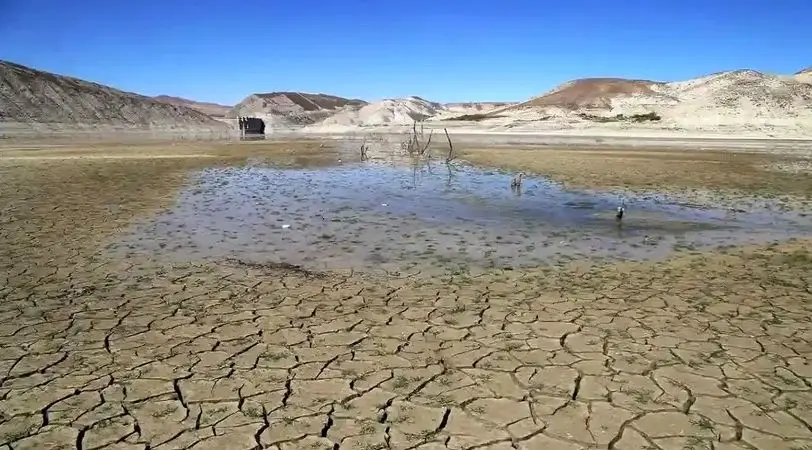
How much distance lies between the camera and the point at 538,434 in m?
3.00

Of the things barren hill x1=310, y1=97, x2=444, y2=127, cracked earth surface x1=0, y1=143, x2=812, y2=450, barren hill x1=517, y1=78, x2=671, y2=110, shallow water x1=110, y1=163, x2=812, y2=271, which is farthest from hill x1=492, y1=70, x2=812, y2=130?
cracked earth surface x1=0, y1=143, x2=812, y2=450

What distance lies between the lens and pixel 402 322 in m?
4.72

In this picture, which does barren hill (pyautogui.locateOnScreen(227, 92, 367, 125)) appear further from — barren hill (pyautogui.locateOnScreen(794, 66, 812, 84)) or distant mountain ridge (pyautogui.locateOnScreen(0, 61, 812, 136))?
barren hill (pyautogui.locateOnScreen(794, 66, 812, 84))

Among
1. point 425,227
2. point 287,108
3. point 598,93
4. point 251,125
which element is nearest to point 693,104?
point 598,93

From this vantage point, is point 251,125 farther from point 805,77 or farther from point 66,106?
point 805,77

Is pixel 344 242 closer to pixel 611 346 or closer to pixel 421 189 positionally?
pixel 611 346

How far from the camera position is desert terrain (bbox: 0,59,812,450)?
10.2ft

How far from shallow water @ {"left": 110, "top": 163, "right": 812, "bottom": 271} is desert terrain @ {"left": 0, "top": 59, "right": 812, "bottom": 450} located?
0.07 metres

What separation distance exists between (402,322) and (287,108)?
128694 millimetres

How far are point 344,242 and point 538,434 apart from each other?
5.15m

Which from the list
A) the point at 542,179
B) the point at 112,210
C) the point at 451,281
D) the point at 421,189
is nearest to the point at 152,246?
the point at 112,210

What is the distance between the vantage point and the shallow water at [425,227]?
712cm

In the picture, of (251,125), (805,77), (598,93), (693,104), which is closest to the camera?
(693,104)

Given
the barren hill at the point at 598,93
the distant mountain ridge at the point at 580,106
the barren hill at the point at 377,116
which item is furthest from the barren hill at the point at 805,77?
the barren hill at the point at 377,116
